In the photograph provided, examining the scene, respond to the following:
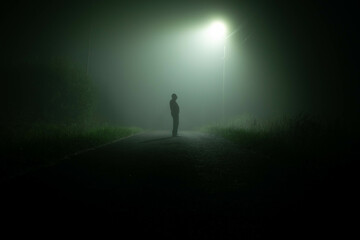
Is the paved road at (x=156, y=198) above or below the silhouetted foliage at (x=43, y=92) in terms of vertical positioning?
below

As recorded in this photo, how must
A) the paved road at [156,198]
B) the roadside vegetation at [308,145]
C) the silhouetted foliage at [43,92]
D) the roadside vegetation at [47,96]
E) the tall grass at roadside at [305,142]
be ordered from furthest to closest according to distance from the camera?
the silhouetted foliage at [43,92] → the roadside vegetation at [47,96] → the tall grass at roadside at [305,142] → the roadside vegetation at [308,145] → the paved road at [156,198]

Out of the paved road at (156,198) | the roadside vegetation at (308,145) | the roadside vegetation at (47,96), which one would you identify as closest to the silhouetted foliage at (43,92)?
the roadside vegetation at (47,96)

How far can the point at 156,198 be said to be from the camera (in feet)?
12.4

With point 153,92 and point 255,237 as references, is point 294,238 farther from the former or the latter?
point 153,92

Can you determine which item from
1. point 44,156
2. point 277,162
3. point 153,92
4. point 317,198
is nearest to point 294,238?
point 317,198

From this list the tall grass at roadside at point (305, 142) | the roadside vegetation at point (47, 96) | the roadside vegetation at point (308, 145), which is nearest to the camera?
the roadside vegetation at point (308, 145)

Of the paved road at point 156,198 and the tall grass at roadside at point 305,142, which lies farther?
the tall grass at roadside at point 305,142

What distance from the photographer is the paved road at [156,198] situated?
2848 mm

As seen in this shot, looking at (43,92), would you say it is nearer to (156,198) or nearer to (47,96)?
(47,96)

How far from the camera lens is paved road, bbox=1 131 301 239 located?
2.85 metres

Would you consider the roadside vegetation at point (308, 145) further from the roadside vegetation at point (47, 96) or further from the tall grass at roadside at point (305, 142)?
the roadside vegetation at point (47, 96)

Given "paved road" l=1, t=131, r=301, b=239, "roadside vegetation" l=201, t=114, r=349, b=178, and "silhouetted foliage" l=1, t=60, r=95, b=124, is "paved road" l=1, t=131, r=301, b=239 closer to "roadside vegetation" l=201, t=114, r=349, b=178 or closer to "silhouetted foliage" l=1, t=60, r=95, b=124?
"roadside vegetation" l=201, t=114, r=349, b=178

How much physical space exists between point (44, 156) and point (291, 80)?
13280 millimetres

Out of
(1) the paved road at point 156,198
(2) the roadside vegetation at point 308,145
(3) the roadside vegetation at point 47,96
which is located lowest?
(1) the paved road at point 156,198
